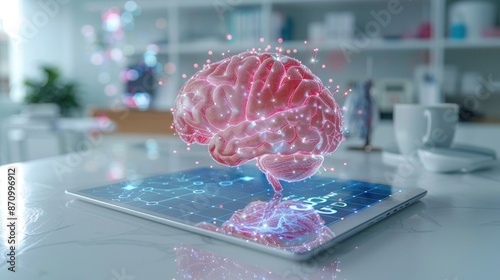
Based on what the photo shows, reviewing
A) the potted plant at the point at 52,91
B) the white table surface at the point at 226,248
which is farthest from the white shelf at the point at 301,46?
the white table surface at the point at 226,248

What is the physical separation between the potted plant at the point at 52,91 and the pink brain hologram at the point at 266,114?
3238mm

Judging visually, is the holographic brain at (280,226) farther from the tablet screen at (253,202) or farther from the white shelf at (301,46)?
the white shelf at (301,46)

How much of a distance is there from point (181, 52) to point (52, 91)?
1079mm

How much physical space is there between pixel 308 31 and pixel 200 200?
288 cm

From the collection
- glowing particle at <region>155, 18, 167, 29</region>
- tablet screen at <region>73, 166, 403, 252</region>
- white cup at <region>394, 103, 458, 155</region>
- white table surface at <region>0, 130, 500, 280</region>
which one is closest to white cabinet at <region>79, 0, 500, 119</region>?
glowing particle at <region>155, 18, 167, 29</region>

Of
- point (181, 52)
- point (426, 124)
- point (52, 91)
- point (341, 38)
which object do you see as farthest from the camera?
point (52, 91)

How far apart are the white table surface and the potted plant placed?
3030mm

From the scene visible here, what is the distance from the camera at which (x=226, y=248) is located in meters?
0.52

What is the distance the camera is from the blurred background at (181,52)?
2.91 metres

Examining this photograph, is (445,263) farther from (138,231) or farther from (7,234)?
(7,234)

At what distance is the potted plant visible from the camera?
3.64 meters

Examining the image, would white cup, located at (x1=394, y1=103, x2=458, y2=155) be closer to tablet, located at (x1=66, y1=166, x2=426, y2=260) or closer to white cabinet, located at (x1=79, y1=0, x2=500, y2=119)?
tablet, located at (x1=66, y1=166, x2=426, y2=260)

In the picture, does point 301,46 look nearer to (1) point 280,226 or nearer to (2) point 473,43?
(2) point 473,43

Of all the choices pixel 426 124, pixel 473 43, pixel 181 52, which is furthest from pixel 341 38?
pixel 426 124
